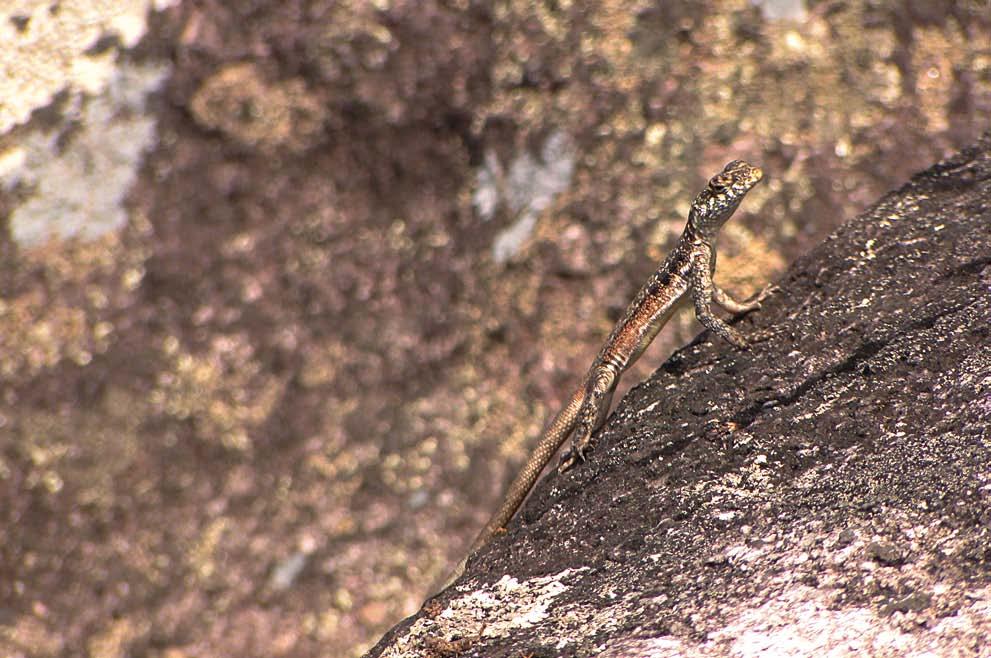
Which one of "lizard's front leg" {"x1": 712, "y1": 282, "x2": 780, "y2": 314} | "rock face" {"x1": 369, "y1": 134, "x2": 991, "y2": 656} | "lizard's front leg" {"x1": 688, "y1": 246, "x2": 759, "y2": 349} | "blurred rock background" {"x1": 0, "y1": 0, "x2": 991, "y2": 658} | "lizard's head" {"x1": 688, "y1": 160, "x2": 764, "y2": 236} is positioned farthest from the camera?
"blurred rock background" {"x1": 0, "y1": 0, "x2": 991, "y2": 658}

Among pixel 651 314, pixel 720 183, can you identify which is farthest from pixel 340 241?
pixel 720 183

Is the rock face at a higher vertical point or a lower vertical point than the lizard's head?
lower

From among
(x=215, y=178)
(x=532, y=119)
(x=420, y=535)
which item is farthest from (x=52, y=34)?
(x=420, y=535)

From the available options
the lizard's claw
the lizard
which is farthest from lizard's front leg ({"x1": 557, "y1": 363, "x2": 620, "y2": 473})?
the lizard's claw

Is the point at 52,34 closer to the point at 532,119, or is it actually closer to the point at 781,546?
the point at 532,119

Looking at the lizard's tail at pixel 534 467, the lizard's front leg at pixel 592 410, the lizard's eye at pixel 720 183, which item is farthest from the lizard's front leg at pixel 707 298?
the lizard's tail at pixel 534 467

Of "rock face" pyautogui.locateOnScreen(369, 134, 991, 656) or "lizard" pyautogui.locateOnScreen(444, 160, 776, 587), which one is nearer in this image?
"rock face" pyautogui.locateOnScreen(369, 134, 991, 656)

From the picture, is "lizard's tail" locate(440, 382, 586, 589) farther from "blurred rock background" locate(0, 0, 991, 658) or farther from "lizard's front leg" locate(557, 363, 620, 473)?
"blurred rock background" locate(0, 0, 991, 658)

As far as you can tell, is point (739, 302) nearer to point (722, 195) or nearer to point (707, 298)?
point (707, 298)
